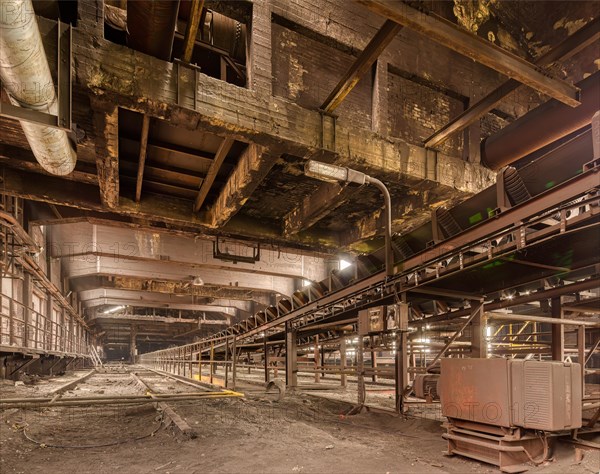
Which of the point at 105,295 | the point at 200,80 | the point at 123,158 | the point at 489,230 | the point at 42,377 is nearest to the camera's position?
the point at 489,230

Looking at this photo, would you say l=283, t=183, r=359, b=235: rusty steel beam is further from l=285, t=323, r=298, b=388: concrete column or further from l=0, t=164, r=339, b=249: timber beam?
l=285, t=323, r=298, b=388: concrete column

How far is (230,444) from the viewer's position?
4.48 m

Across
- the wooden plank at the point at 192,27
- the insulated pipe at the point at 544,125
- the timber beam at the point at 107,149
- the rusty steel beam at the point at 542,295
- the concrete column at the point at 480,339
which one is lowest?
the concrete column at the point at 480,339

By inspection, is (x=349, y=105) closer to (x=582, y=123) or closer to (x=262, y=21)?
(x=262, y=21)

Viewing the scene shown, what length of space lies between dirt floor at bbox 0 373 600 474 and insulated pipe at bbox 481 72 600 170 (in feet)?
14.4

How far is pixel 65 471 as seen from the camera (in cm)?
356

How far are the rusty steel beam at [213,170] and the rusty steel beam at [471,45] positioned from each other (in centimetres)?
316

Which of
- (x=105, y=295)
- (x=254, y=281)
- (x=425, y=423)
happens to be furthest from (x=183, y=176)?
(x=105, y=295)

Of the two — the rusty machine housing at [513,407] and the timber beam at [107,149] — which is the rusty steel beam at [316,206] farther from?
the rusty machine housing at [513,407]

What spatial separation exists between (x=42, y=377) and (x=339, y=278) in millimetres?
11993

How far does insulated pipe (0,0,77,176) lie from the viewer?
11.0ft

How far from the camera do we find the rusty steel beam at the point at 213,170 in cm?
662

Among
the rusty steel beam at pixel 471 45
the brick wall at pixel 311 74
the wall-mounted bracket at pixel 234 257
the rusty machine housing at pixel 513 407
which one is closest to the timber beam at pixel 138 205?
the wall-mounted bracket at pixel 234 257

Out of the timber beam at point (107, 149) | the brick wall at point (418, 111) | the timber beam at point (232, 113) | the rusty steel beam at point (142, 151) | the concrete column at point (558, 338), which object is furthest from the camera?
the brick wall at point (418, 111)
